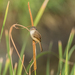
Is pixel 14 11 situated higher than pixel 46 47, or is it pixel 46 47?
pixel 14 11

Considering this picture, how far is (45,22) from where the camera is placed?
325 centimetres

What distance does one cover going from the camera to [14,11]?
10.0 feet

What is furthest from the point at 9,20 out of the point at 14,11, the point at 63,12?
the point at 63,12

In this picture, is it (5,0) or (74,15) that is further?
(74,15)

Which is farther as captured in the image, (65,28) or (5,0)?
(65,28)

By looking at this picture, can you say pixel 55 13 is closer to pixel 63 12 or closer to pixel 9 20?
pixel 63 12

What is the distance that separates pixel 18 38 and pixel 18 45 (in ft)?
0.54

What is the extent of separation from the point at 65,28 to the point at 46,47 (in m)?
0.50

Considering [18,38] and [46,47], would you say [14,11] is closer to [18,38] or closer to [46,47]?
[18,38]

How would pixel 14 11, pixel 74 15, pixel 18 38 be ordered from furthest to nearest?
1. pixel 74 15
2. pixel 18 38
3. pixel 14 11

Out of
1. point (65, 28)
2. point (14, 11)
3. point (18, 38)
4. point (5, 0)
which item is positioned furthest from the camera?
point (65, 28)

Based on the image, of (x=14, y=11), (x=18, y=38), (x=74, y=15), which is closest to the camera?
(x=14, y=11)

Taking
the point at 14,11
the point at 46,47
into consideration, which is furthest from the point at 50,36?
the point at 14,11

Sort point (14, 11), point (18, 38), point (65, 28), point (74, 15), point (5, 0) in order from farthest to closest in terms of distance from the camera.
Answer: point (65, 28), point (74, 15), point (18, 38), point (14, 11), point (5, 0)
